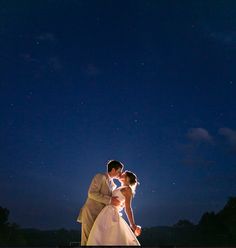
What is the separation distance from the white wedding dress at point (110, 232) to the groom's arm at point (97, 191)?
21 centimetres

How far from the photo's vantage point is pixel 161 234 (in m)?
14.9

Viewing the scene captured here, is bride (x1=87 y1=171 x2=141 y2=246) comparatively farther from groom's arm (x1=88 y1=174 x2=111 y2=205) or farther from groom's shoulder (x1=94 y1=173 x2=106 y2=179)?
groom's shoulder (x1=94 y1=173 x2=106 y2=179)

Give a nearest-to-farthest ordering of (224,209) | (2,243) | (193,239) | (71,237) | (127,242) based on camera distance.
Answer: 1. (127,242)
2. (193,239)
3. (71,237)
4. (2,243)
5. (224,209)

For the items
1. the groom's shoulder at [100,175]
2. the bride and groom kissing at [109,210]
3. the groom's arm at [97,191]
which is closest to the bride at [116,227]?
the bride and groom kissing at [109,210]

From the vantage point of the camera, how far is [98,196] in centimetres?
755

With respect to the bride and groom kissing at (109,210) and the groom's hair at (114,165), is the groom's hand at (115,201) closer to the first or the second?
the bride and groom kissing at (109,210)

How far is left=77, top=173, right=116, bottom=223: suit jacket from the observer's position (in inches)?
298

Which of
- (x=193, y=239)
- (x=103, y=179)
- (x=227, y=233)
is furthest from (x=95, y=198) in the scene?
(x=227, y=233)

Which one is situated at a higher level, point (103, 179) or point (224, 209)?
point (224, 209)

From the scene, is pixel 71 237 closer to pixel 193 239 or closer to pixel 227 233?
pixel 193 239

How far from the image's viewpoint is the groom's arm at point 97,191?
7547 millimetres

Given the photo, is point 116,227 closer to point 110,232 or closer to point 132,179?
point 110,232

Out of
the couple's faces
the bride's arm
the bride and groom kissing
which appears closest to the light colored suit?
the bride and groom kissing

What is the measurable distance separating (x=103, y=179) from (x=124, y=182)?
372 mm
